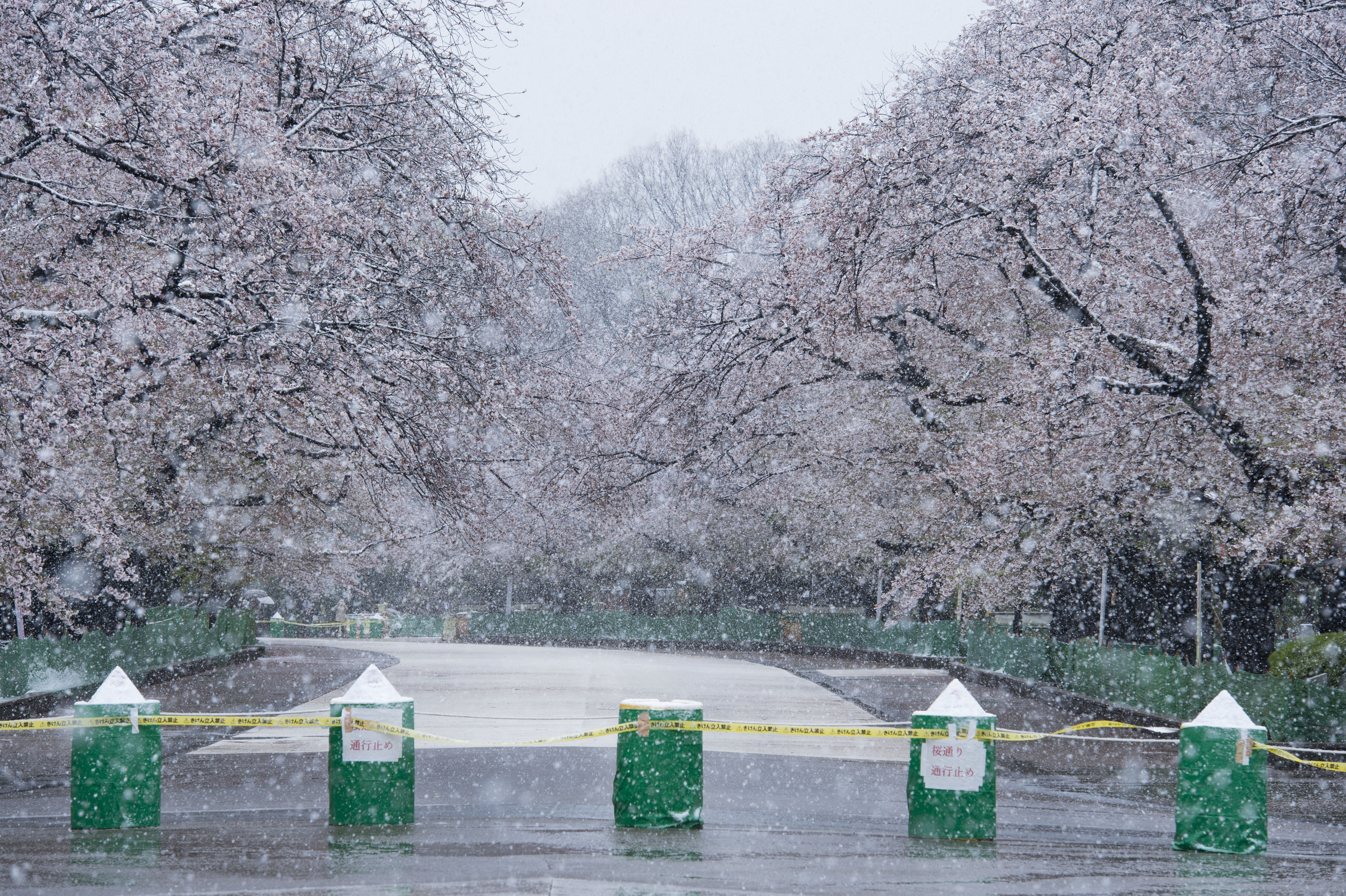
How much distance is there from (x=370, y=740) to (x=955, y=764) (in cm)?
412

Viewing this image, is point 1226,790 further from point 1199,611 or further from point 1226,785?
point 1199,611

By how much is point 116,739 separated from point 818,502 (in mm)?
24876

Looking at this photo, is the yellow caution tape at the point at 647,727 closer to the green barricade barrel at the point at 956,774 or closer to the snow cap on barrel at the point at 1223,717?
the green barricade barrel at the point at 956,774

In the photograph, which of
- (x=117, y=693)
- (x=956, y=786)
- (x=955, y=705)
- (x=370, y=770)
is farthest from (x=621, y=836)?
(x=117, y=693)

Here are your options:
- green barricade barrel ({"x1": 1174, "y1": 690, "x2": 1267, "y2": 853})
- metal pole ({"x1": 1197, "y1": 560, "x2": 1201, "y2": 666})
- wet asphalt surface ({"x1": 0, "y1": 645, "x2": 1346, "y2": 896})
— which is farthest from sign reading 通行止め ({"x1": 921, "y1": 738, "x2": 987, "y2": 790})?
metal pole ({"x1": 1197, "y1": 560, "x2": 1201, "y2": 666})

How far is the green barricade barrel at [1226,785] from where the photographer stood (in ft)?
32.0

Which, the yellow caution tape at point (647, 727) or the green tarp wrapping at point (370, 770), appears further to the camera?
the green tarp wrapping at point (370, 770)

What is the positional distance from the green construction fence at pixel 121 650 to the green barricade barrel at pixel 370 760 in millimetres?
11957

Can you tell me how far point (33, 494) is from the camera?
11586 millimetres

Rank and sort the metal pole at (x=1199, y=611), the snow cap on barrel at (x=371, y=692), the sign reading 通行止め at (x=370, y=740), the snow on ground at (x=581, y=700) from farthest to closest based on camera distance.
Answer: the metal pole at (x=1199, y=611) < the snow on ground at (x=581, y=700) < the snow cap on barrel at (x=371, y=692) < the sign reading 通行止め at (x=370, y=740)

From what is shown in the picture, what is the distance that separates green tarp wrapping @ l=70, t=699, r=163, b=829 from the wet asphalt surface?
0.18 metres

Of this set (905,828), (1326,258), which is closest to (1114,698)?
(1326,258)

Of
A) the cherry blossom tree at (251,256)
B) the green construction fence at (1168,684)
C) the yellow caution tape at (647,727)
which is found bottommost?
the green construction fence at (1168,684)

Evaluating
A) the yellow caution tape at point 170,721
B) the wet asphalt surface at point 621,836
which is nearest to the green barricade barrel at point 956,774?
the wet asphalt surface at point 621,836
